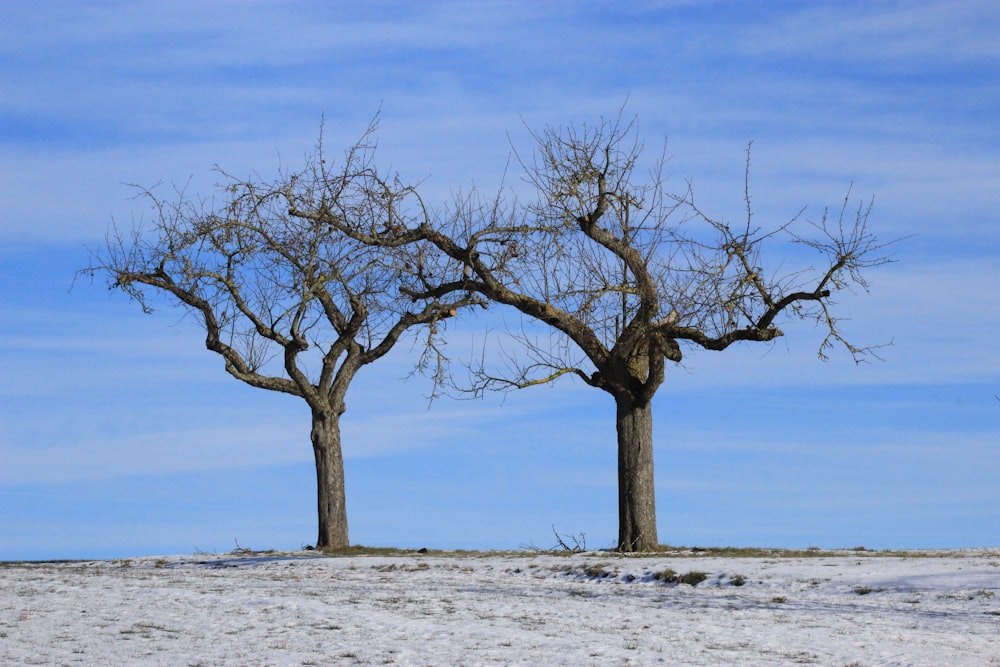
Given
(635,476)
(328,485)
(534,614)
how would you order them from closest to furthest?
(534,614) < (635,476) < (328,485)

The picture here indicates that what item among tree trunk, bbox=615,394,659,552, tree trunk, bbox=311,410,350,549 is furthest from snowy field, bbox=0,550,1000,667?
tree trunk, bbox=311,410,350,549

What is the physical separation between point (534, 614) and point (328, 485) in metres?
A: 13.5

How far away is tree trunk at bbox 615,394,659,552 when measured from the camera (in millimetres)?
21969

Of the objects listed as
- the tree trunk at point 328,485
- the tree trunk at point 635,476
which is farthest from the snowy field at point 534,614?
the tree trunk at point 328,485

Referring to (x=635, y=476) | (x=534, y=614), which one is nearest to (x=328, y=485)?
(x=635, y=476)

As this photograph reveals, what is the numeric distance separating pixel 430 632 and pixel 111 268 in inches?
714

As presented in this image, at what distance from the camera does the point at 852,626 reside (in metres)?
12.8

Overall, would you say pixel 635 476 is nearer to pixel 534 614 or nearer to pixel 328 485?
pixel 328 485

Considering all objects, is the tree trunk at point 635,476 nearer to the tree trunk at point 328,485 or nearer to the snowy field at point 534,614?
the snowy field at point 534,614

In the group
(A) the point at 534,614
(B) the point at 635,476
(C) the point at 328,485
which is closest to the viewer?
(A) the point at 534,614

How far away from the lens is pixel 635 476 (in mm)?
22094

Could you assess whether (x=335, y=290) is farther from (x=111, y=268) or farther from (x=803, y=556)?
(x=803, y=556)

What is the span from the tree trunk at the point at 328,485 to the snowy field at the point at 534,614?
626 centimetres

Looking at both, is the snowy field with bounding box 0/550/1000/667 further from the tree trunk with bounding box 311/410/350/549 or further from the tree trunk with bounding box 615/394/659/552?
the tree trunk with bounding box 311/410/350/549
